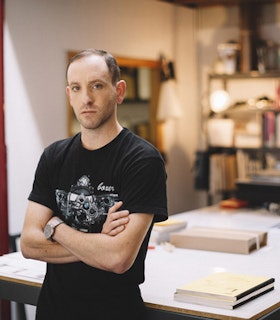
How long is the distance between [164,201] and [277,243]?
1619mm

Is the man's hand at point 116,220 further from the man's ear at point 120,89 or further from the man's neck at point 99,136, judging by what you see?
the man's ear at point 120,89

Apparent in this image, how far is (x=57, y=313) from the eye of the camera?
249 centimetres

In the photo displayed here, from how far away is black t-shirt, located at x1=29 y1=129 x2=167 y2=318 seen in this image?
2375 millimetres

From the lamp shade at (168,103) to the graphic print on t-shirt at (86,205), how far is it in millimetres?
4246

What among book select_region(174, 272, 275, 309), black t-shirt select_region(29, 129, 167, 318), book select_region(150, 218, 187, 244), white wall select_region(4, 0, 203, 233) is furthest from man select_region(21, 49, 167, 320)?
white wall select_region(4, 0, 203, 233)

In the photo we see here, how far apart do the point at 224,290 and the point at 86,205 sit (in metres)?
0.61

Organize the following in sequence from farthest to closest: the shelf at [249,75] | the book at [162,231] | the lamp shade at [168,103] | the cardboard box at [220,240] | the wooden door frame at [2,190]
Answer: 1. the lamp shade at [168,103]
2. the shelf at [249,75]
3. the wooden door frame at [2,190]
4. the book at [162,231]
5. the cardboard box at [220,240]

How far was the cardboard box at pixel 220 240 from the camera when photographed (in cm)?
353

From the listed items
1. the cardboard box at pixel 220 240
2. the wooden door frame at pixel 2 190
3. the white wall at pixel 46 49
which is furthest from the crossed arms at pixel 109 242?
the white wall at pixel 46 49

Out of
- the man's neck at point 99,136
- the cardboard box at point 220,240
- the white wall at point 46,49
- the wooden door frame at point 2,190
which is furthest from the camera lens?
the white wall at point 46,49

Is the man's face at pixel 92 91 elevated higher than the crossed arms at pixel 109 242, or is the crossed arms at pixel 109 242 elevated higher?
the man's face at pixel 92 91

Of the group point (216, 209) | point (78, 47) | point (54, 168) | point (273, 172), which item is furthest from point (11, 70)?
point (54, 168)

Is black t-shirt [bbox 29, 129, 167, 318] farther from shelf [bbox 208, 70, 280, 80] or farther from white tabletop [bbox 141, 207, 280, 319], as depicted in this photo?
shelf [bbox 208, 70, 280, 80]

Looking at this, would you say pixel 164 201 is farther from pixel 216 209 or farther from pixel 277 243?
pixel 216 209
